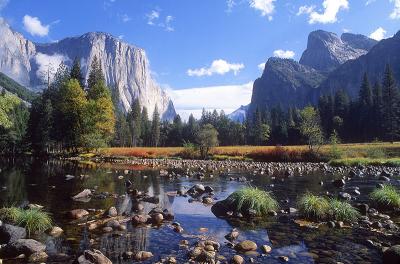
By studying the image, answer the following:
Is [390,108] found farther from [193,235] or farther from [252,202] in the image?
[193,235]

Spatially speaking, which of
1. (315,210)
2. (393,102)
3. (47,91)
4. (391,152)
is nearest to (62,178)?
(315,210)

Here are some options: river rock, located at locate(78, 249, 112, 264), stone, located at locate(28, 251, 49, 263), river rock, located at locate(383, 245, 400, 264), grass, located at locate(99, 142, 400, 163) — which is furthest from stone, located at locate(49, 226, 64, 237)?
grass, located at locate(99, 142, 400, 163)

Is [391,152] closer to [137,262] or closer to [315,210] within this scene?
[315,210]

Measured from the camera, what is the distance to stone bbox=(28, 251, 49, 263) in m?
11.1

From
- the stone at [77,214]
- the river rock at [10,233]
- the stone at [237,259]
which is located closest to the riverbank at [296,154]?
the stone at [77,214]

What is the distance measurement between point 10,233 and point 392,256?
470 inches

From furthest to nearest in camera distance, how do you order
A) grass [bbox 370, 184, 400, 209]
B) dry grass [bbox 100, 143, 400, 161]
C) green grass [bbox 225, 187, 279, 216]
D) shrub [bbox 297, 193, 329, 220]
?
dry grass [bbox 100, 143, 400, 161] → grass [bbox 370, 184, 400, 209] → green grass [bbox 225, 187, 279, 216] → shrub [bbox 297, 193, 329, 220]

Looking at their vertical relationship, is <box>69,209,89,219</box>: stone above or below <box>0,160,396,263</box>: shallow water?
above

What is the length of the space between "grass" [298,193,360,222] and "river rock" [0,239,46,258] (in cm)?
1098

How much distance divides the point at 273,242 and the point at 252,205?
15.2 feet

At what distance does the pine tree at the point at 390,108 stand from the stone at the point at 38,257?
303 ft

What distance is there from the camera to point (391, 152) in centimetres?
6112

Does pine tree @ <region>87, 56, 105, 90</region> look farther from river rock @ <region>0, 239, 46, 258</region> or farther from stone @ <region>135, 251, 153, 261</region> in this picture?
stone @ <region>135, 251, 153, 261</region>

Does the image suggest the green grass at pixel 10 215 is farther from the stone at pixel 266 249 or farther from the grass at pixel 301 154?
the grass at pixel 301 154
